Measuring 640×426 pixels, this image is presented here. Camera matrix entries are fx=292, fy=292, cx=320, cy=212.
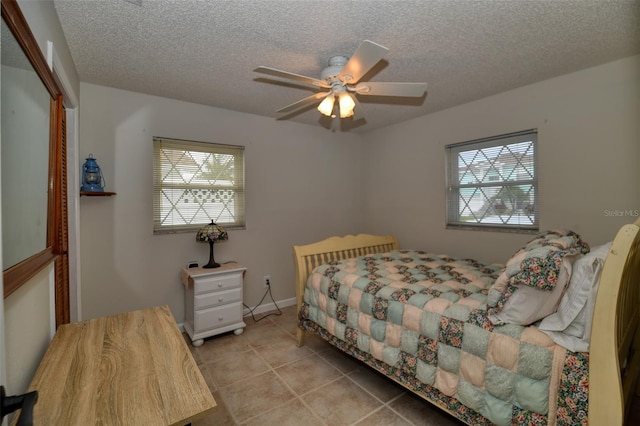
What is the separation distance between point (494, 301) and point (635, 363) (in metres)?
0.93

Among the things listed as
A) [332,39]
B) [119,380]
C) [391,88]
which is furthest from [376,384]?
[332,39]

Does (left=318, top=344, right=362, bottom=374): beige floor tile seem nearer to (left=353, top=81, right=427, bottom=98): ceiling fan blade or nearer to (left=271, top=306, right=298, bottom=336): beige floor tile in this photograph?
(left=271, top=306, right=298, bottom=336): beige floor tile

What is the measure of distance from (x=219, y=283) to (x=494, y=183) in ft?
9.83

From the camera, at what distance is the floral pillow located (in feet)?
4.49

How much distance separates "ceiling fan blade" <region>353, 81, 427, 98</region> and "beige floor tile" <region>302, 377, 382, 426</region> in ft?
7.04

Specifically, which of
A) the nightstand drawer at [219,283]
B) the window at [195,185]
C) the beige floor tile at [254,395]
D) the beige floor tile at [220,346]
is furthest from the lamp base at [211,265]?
the beige floor tile at [254,395]

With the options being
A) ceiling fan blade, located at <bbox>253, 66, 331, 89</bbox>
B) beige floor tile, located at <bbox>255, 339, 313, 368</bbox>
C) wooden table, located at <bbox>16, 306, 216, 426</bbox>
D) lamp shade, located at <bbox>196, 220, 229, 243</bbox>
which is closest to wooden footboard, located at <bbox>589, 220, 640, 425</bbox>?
wooden table, located at <bbox>16, 306, 216, 426</bbox>

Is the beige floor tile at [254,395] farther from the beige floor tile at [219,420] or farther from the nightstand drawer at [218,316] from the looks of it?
the nightstand drawer at [218,316]

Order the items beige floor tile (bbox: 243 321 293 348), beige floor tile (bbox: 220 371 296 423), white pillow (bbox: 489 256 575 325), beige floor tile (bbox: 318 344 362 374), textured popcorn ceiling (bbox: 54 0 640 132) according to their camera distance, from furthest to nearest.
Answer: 1. beige floor tile (bbox: 243 321 293 348)
2. beige floor tile (bbox: 318 344 362 374)
3. beige floor tile (bbox: 220 371 296 423)
4. textured popcorn ceiling (bbox: 54 0 640 132)
5. white pillow (bbox: 489 256 575 325)

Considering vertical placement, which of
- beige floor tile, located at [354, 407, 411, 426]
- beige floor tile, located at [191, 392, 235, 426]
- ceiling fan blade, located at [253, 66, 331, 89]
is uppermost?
ceiling fan blade, located at [253, 66, 331, 89]

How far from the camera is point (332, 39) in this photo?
192 centimetres

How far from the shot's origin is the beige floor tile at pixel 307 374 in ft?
7.15

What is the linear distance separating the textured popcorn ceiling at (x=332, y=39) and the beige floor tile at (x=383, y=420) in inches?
95.9

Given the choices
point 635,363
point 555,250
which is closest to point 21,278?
point 555,250
